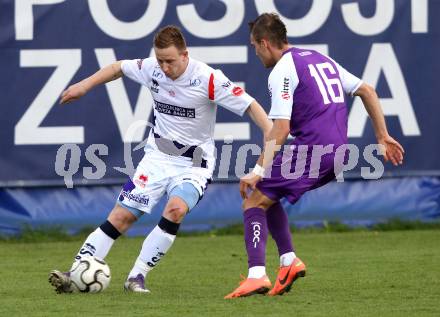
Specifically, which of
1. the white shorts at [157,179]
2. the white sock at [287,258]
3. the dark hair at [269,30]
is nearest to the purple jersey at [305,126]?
the dark hair at [269,30]

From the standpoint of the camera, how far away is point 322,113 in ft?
25.1

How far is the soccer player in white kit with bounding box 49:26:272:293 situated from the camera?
8.01m

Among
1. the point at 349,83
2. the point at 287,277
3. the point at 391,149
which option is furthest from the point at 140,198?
the point at 391,149

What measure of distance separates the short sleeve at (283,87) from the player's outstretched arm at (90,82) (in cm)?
142

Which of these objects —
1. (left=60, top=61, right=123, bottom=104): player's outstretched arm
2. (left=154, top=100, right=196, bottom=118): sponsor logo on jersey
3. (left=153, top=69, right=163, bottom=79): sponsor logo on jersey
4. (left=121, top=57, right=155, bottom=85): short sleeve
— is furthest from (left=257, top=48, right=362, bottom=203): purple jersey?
(left=60, top=61, right=123, bottom=104): player's outstretched arm

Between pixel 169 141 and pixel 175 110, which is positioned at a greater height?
pixel 175 110

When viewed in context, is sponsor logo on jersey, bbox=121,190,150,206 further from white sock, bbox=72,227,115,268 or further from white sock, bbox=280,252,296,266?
white sock, bbox=280,252,296,266

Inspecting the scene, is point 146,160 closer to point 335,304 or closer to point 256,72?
point 335,304

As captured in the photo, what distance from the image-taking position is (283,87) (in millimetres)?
7496

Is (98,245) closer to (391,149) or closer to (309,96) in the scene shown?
(309,96)

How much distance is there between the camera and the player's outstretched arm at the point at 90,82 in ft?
26.6

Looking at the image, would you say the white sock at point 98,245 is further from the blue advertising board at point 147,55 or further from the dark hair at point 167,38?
the blue advertising board at point 147,55

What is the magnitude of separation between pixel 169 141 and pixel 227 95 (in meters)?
0.58

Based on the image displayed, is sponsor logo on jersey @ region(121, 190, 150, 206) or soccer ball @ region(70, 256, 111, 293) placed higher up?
Answer: sponsor logo on jersey @ region(121, 190, 150, 206)
